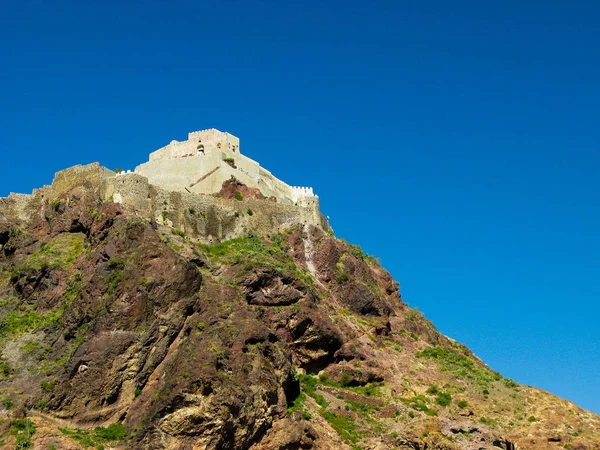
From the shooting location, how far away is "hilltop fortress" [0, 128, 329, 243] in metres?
95.6

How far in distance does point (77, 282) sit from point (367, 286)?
30032 mm

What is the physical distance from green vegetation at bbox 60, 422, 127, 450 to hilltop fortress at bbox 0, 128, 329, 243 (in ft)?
95.2

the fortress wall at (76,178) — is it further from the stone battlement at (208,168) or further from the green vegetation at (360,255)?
the green vegetation at (360,255)

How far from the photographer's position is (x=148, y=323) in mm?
75250

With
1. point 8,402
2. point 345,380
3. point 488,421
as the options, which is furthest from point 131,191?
point 488,421

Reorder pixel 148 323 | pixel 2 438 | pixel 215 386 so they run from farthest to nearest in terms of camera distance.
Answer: pixel 148 323 → pixel 215 386 → pixel 2 438

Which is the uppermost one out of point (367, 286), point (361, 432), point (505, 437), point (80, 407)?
point (367, 286)

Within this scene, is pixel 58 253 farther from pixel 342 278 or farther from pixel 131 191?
pixel 342 278

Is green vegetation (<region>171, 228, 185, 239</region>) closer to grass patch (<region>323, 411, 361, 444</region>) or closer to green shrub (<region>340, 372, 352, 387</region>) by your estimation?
green shrub (<region>340, 372, 352, 387</region>)

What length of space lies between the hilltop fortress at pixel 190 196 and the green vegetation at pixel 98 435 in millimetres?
29003

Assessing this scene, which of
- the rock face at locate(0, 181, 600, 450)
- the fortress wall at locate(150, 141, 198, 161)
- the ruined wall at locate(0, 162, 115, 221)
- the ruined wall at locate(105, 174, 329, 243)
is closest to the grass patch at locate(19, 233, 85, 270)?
the rock face at locate(0, 181, 600, 450)

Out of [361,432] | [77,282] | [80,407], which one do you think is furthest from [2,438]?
[361,432]

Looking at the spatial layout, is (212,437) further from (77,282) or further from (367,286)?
→ (367,286)

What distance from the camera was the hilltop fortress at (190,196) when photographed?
95.6m
